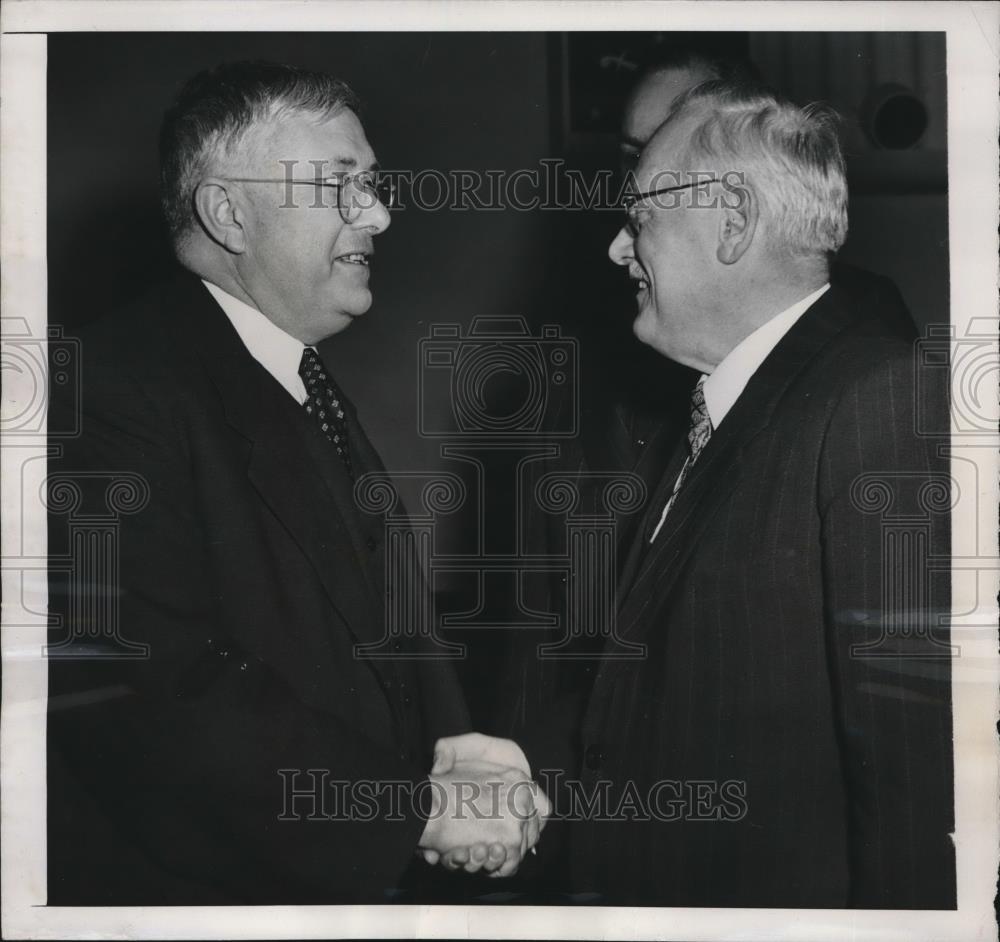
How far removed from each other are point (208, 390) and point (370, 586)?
18.6 inches

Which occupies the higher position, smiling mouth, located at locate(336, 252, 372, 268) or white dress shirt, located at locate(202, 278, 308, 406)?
smiling mouth, located at locate(336, 252, 372, 268)

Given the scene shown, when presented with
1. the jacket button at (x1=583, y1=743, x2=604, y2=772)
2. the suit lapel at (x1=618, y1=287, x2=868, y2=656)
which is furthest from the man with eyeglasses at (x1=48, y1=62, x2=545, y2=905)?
the suit lapel at (x1=618, y1=287, x2=868, y2=656)

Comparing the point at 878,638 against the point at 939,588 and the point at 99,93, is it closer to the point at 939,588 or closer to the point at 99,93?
Result: the point at 939,588

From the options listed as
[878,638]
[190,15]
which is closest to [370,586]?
[878,638]

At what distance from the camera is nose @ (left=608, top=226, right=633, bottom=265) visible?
82.6 inches

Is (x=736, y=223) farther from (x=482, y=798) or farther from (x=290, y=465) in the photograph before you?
(x=482, y=798)

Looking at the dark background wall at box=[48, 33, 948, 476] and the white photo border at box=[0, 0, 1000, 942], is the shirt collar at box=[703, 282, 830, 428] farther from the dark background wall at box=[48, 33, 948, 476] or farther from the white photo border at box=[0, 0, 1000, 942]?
the white photo border at box=[0, 0, 1000, 942]

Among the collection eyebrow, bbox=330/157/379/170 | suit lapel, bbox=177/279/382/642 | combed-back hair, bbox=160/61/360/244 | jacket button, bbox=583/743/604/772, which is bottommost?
jacket button, bbox=583/743/604/772

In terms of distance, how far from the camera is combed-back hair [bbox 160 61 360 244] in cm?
208

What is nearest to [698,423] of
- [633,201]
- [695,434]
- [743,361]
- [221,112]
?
[695,434]

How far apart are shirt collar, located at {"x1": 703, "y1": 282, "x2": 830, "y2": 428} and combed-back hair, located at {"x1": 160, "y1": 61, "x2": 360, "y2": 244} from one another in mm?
858

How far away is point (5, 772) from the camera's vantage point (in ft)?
7.09

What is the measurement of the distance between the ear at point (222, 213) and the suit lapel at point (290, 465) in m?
0.10

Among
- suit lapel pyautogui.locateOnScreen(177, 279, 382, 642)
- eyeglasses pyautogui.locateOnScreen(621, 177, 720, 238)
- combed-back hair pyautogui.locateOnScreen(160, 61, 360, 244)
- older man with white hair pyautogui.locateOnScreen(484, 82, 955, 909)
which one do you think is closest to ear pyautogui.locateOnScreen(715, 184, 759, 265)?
older man with white hair pyautogui.locateOnScreen(484, 82, 955, 909)
